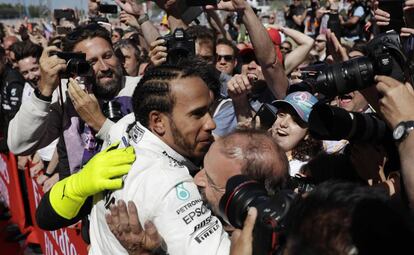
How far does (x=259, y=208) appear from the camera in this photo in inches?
59.8

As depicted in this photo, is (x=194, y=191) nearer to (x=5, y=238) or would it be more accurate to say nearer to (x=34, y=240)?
(x=34, y=240)

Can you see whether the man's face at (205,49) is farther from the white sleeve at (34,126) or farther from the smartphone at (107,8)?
the smartphone at (107,8)

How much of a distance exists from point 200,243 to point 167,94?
612 millimetres

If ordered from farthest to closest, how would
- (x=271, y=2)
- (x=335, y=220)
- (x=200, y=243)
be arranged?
(x=271, y=2), (x=200, y=243), (x=335, y=220)

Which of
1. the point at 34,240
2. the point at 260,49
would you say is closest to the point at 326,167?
the point at 260,49

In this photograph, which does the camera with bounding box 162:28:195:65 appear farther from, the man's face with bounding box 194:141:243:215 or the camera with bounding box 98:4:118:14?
the camera with bounding box 98:4:118:14

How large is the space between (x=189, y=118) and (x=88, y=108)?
1.02 m

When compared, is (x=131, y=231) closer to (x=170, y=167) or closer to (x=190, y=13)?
(x=170, y=167)

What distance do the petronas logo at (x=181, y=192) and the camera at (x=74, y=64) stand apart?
4.61 ft

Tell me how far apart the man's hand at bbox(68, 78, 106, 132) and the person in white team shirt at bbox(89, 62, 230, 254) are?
2.56 feet

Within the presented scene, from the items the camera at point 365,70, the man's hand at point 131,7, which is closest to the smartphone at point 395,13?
the camera at point 365,70

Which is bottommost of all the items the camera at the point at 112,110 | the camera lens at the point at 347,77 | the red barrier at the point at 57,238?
the red barrier at the point at 57,238

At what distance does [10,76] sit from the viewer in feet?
19.3

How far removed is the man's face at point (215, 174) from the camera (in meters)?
1.92
